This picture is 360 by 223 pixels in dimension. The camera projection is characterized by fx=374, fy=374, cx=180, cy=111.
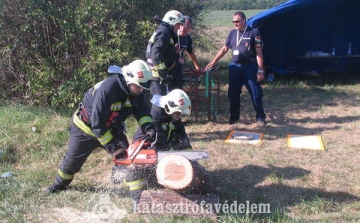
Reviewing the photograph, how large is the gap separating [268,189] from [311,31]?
7526mm

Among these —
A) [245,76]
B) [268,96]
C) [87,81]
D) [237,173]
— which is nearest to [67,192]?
[237,173]

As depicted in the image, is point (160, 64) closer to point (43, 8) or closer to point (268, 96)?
point (43, 8)

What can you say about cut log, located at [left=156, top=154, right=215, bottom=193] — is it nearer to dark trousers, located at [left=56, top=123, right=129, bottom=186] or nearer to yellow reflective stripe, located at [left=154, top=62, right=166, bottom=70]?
dark trousers, located at [left=56, top=123, right=129, bottom=186]

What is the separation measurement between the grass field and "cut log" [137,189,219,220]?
73 mm

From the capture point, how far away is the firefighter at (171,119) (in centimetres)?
400


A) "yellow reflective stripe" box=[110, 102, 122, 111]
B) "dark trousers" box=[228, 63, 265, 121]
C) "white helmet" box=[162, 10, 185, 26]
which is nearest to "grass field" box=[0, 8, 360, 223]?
"dark trousers" box=[228, 63, 265, 121]

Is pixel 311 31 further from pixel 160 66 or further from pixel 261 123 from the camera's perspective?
pixel 160 66

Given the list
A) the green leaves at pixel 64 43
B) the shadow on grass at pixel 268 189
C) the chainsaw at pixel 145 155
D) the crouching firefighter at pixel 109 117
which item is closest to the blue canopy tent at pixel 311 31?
the green leaves at pixel 64 43

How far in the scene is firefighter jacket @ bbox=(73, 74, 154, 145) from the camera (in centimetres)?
368

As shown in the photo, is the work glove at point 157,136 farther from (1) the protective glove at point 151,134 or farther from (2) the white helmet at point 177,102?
(2) the white helmet at point 177,102

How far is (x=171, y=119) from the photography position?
14.5 ft

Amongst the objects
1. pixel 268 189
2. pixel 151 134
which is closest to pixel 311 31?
pixel 268 189

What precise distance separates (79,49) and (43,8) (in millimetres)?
976

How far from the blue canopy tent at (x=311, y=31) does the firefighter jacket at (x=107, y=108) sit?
700 cm
